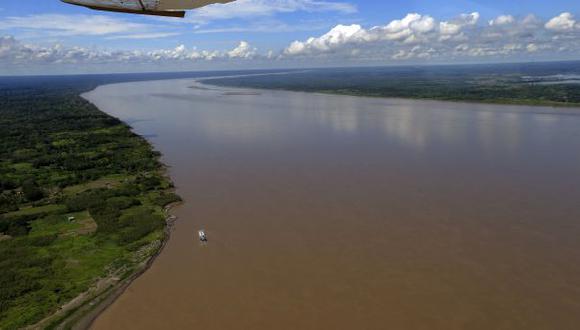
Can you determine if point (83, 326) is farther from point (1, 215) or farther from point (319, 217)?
point (1, 215)

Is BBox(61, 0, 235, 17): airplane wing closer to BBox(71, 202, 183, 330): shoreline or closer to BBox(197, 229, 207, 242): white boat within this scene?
BBox(71, 202, 183, 330): shoreline

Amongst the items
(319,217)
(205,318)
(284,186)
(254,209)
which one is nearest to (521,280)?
(319,217)

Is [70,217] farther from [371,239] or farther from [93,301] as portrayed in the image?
[371,239]

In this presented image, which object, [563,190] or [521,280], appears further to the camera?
[563,190]

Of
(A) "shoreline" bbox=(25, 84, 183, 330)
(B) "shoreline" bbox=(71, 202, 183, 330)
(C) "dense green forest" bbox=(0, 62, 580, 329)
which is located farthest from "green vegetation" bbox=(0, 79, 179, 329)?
(B) "shoreline" bbox=(71, 202, 183, 330)

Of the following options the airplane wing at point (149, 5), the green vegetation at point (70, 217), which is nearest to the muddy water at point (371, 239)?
the green vegetation at point (70, 217)
